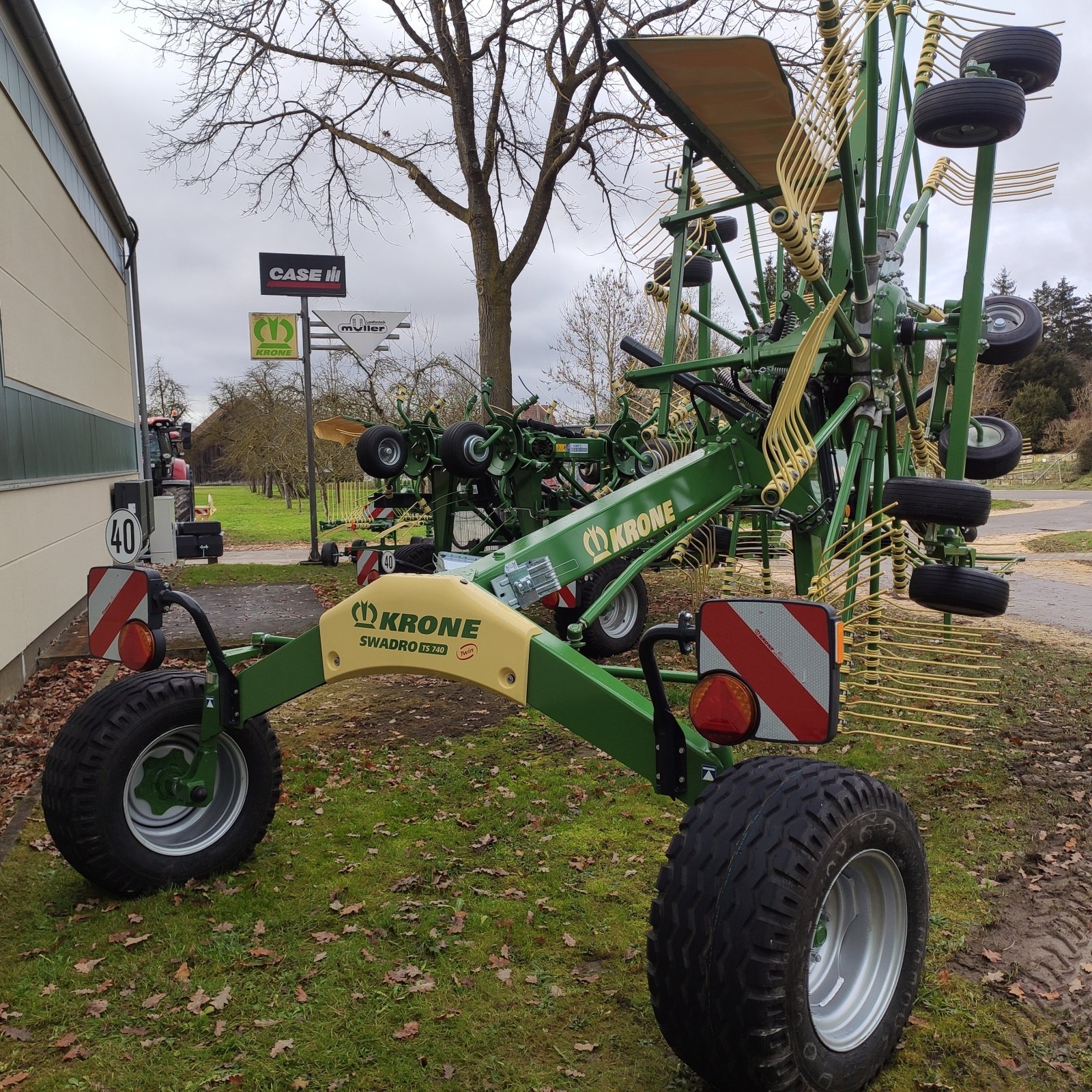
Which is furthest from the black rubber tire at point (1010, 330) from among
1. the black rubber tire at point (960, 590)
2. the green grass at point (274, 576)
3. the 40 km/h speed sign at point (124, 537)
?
Result: the green grass at point (274, 576)

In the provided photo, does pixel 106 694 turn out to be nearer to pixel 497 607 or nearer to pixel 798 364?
pixel 497 607

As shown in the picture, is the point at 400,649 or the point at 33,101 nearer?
the point at 400,649

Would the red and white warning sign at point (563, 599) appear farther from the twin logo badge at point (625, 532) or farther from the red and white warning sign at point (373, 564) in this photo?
the twin logo badge at point (625, 532)

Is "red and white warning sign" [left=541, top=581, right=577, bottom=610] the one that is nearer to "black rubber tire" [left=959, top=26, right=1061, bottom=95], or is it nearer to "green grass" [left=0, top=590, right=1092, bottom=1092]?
"green grass" [left=0, top=590, right=1092, bottom=1092]

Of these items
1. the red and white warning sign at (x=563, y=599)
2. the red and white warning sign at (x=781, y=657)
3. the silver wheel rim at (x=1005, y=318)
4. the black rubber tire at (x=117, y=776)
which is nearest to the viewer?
the red and white warning sign at (x=781, y=657)

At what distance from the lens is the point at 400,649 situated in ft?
9.64

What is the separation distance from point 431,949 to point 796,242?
286cm

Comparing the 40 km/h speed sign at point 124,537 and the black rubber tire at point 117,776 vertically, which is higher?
the 40 km/h speed sign at point 124,537

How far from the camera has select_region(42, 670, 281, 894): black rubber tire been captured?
3227mm

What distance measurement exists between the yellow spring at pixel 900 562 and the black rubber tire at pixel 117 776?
129 inches

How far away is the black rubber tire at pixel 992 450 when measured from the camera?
5.92 metres

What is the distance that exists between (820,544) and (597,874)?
274cm

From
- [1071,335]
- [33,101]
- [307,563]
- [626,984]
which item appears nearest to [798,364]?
[626,984]

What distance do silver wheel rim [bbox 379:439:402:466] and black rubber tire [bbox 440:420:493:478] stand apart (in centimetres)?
77
